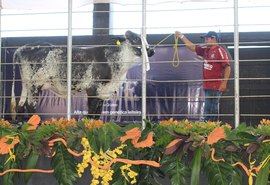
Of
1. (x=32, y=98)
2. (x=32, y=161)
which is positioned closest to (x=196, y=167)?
(x=32, y=161)

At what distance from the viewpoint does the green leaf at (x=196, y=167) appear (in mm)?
1082

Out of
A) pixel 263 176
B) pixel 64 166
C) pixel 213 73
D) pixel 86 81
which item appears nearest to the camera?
pixel 263 176

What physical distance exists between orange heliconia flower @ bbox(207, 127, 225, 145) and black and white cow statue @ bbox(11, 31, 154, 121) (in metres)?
2.54

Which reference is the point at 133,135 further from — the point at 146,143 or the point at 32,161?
the point at 32,161

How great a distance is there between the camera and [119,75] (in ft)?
12.3

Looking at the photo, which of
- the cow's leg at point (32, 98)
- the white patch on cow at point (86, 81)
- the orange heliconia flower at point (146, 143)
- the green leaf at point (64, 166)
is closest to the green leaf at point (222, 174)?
the orange heliconia flower at point (146, 143)

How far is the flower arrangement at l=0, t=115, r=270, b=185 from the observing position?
1.10 metres

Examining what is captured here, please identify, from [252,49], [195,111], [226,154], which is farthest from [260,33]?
[226,154]

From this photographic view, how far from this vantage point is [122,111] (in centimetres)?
411

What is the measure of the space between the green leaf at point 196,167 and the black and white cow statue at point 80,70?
252cm

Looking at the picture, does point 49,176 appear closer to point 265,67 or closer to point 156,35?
point 156,35

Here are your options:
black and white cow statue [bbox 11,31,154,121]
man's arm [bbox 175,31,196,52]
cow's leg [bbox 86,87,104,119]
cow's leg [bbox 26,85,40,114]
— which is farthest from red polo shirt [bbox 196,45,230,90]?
cow's leg [bbox 26,85,40,114]

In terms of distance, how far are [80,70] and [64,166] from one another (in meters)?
2.58

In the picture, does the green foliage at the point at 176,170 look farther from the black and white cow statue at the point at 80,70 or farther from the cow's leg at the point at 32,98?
the cow's leg at the point at 32,98
